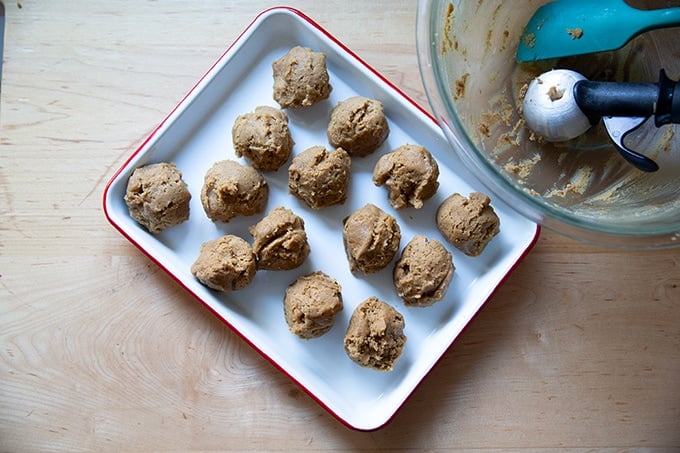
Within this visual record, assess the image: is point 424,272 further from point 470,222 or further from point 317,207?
point 317,207

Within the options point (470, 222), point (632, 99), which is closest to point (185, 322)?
point (470, 222)

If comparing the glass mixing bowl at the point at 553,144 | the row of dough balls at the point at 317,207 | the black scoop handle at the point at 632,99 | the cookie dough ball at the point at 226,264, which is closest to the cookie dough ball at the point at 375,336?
the row of dough balls at the point at 317,207

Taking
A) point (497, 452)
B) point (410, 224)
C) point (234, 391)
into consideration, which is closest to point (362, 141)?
point (410, 224)

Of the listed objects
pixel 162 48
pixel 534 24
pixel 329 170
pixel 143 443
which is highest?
pixel 534 24

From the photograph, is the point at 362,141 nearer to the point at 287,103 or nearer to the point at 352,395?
the point at 287,103

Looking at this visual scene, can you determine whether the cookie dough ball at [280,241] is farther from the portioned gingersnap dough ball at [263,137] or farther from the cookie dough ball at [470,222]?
the cookie dough ball at [470,222]

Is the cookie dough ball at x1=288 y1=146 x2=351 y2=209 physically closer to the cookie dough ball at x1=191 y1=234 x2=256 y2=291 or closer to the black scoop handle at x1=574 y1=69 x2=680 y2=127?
the cookie dough ball at x1=191 y1=234 x2=256 y2=291
